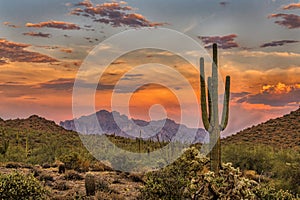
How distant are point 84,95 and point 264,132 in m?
30.6

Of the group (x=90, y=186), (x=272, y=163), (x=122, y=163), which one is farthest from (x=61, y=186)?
(x=272, y=163)

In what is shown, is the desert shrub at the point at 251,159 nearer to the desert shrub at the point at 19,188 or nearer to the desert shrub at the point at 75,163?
the desert shrub at the point at 75,163

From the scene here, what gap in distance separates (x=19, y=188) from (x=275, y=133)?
1482 inches

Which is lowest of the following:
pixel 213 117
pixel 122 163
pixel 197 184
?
pixel 122 163

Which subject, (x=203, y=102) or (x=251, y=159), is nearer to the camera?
(x=203, y=102)

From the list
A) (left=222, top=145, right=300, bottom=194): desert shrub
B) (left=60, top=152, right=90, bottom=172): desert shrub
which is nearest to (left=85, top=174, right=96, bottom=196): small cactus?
(left=60, top=152, right=90, bottom=172): desert shrub

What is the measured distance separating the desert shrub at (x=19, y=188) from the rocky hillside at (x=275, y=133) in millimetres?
30154

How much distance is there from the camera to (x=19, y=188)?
11273 mm

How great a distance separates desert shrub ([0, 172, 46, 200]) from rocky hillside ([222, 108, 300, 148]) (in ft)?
98.9

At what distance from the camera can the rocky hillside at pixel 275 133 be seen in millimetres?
39844

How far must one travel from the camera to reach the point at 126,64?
22547 mm

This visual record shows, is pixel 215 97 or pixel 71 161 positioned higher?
pixel 215 97

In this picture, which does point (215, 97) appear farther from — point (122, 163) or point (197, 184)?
point (122, 163)

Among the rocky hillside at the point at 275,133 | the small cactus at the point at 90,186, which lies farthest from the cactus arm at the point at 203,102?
the rocky hillside at the point at 275,133
